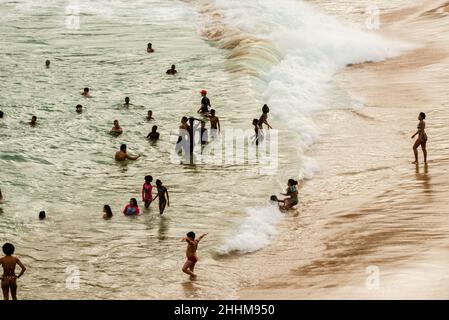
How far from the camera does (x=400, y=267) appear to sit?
51.6 ft

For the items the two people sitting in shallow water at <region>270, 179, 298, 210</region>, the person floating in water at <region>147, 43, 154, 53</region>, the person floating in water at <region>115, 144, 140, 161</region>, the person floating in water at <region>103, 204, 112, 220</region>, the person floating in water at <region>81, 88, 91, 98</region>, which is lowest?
the person floating in water at <region>103, 204, 112, 220</region>

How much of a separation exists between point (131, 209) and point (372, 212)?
19.5ft

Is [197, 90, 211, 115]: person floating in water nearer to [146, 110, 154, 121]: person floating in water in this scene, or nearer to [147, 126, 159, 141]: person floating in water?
[146, 110, 154, 121]: person floating in water

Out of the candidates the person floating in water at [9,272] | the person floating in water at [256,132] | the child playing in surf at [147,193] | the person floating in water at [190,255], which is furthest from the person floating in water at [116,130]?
the person floating in water at [9,272]

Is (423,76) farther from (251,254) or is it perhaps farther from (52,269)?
(52,269)

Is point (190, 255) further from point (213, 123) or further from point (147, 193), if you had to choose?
point (213, 123)

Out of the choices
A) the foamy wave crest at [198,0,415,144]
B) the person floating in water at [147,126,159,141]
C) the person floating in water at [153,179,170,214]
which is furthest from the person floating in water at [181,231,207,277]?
the person floating in water at [147,126,159,141]

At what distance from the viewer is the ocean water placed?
17.9 meters

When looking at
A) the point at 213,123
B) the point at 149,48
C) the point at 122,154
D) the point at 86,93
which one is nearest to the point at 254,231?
the point at 122,154

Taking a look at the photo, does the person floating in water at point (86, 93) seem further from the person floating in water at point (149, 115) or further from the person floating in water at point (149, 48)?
the person floating in water at point (149, 48)

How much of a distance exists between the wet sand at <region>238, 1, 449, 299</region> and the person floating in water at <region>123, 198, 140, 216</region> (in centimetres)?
373

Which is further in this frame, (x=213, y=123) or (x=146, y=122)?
(x=146, y=122)

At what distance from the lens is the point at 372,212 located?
19375 millimetres
